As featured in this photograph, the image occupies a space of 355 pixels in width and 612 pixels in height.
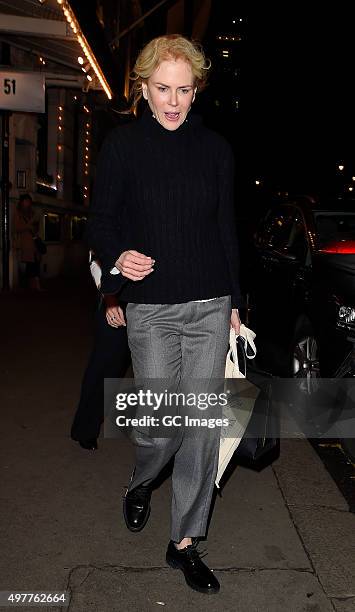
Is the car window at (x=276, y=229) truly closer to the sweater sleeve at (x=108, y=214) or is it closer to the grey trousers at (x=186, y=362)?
the grey trousers at (x=186, y=362)

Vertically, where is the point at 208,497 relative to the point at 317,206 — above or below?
below

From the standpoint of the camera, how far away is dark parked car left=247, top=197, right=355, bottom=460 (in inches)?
189

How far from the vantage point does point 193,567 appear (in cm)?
300

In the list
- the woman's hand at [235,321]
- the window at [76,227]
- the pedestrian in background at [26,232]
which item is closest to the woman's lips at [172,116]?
the woman's hand at [235,321]

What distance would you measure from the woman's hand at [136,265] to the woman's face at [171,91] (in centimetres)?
63

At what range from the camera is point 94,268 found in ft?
13.6

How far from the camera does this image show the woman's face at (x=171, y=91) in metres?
2.85

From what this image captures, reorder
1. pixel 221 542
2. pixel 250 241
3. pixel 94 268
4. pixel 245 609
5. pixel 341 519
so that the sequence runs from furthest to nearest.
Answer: pixel 250 241 → pixel 94 268 → pixel 341 519 → pixel 221 542 → pixel 245 609

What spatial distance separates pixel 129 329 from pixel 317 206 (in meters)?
3.97

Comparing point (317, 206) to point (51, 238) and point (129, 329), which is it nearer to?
point (129, 329)

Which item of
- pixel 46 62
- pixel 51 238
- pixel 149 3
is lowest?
pixel 51 238

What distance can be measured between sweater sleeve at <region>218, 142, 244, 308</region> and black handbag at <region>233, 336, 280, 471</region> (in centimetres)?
44

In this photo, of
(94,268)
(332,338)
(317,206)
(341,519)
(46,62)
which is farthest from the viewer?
(46,62)

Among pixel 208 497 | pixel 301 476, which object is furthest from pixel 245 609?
pixel 301 476
